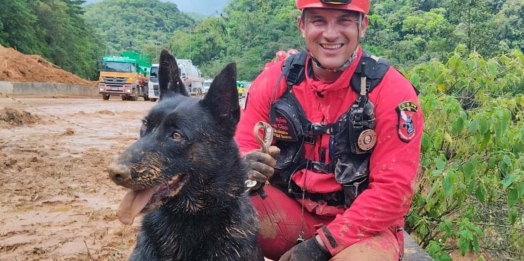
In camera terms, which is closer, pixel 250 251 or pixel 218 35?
pixel 250 251

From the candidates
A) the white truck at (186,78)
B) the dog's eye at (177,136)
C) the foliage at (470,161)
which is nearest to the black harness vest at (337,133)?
the dog's eye at (177,136)

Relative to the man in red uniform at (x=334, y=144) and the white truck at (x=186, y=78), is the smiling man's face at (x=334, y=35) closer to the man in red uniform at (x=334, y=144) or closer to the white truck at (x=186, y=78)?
the man in red uniform at (x=334, y=144)

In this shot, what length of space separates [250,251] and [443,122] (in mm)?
2924

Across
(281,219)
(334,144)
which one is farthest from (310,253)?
(334,144)

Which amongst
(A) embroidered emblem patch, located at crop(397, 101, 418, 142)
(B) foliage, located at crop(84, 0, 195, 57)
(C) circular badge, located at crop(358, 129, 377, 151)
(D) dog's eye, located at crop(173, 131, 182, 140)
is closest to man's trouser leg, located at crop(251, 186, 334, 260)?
(C) circular badge, located at crop(358, 129, 377, 151)

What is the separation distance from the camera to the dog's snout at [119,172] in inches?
82.0

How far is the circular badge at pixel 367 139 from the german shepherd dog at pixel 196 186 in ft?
2.26

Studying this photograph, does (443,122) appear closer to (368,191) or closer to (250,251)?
(368,191)

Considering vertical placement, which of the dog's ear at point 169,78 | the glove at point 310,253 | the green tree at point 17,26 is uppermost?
the green tree at point 17,26

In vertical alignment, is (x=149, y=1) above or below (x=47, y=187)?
above

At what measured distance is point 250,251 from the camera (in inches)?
103

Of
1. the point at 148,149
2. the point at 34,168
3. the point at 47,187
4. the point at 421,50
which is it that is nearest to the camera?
the point at 148,149

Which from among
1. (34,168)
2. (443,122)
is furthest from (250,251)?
(34,168)

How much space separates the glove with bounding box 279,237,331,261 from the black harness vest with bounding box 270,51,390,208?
0.34m
